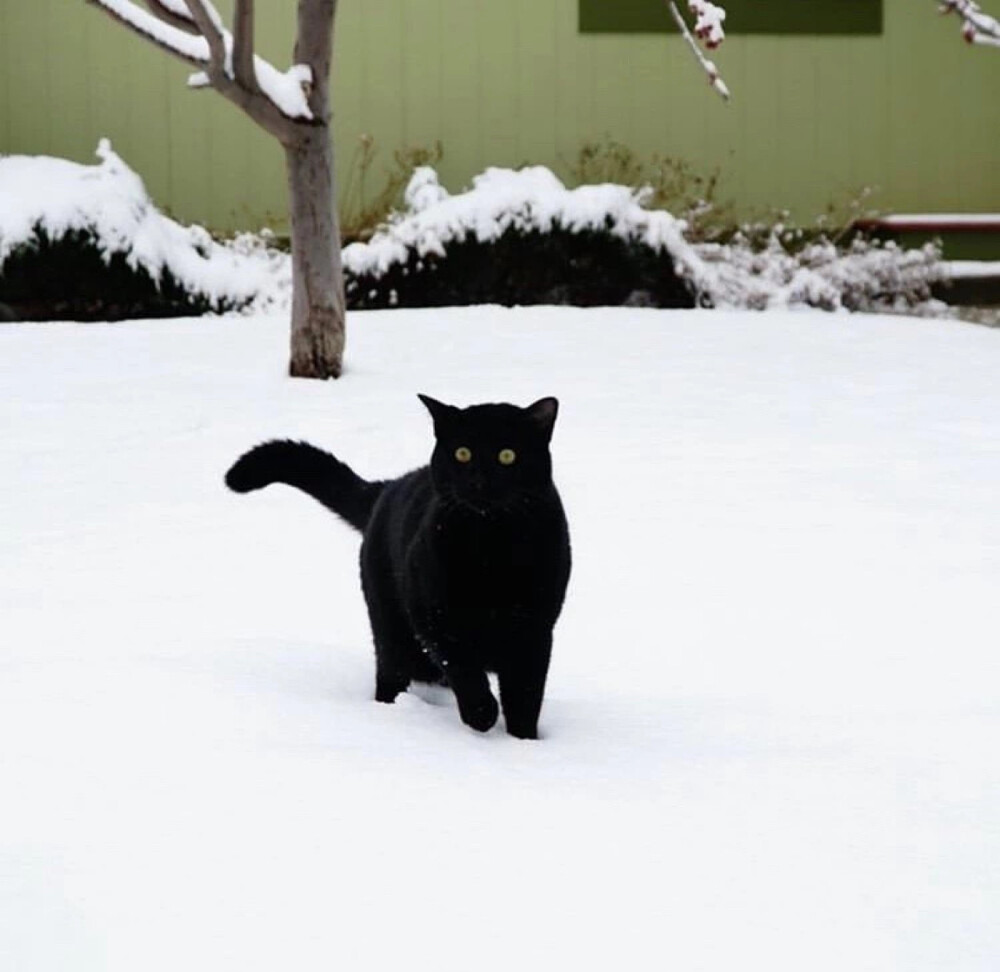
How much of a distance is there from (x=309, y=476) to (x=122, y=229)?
6.70m

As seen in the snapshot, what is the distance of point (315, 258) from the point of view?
830 centimetres

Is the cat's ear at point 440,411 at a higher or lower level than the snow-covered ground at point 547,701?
higher

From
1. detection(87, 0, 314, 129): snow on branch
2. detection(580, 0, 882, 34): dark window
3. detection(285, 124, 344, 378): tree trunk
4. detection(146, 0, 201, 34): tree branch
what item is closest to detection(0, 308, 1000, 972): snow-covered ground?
detection(285, 124, 344, 378): tree trunk

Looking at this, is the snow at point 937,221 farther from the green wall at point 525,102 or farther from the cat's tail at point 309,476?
the cat's tail at point 309,476

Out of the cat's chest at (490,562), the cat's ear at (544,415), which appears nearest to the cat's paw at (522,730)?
the cat's chest at (490,562)

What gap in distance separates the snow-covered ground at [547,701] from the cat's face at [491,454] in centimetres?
42

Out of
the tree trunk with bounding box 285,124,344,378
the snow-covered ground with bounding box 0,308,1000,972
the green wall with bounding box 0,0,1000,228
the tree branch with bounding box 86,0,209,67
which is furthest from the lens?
the green wall with bounding box 0,0,1000,228

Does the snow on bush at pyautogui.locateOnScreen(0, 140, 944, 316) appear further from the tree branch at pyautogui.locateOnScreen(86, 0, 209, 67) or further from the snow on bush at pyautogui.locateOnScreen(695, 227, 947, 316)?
the tree branch at pyautogui.locateOnScreen(86, 0, 209, 67)

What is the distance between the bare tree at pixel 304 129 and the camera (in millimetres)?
8055

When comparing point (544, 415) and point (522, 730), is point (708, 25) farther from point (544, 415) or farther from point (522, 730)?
point (522, 730)

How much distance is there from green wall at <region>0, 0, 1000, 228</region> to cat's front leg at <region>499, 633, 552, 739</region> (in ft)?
29.0

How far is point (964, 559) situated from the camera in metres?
5.61

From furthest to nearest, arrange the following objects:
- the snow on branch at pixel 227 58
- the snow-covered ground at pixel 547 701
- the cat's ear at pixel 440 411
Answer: the snow on branch at pixel 227 58
the cat's ear at pixel 440 411
the snow-covered ground at pixel 547 701

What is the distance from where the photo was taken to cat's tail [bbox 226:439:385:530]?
416cm
